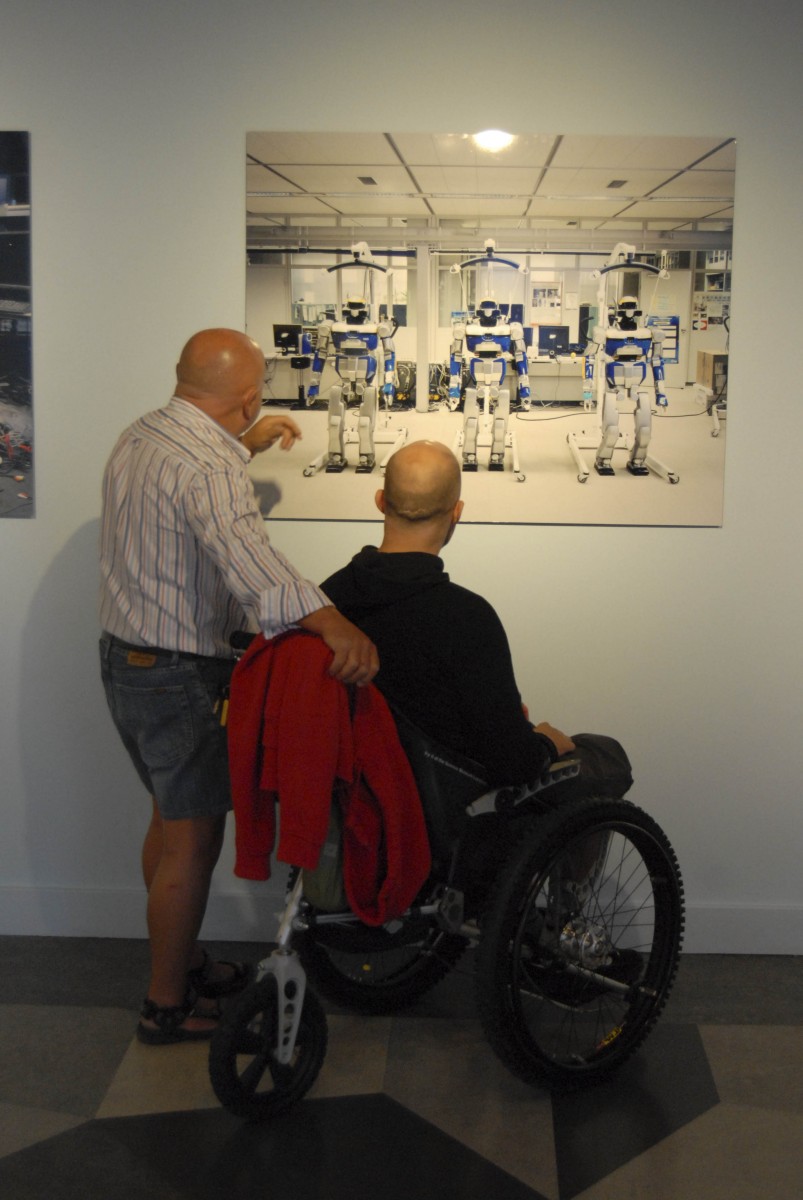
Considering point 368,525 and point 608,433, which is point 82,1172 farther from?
point 608,433

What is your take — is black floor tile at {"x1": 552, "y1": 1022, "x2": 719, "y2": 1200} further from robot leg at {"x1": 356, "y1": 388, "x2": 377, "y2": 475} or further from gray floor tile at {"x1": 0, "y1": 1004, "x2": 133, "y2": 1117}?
robot leg at {"x1": 356, "y1": 388, "x2": 377, "y2": 475}

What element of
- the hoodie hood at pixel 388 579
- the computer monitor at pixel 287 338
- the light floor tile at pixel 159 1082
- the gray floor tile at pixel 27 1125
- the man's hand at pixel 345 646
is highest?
the computer monitor at pixel 287 338

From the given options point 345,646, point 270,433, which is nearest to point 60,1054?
point 345,646

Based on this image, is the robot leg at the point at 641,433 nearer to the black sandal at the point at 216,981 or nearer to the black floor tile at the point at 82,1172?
the black sandal at the point at 216,981

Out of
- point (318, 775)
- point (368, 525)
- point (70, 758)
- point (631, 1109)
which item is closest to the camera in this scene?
point (318, 775)

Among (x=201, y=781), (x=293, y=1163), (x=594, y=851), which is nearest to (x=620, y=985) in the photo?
(x=594, y=851)

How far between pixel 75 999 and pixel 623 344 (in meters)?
2.09

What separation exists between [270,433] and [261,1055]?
4.74 feet

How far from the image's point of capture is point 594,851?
8.06 ft

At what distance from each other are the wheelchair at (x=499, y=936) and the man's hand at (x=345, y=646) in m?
0.19

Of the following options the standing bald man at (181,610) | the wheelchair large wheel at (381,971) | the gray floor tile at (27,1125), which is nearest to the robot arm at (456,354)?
Answer: the standing bald man at (181,610)

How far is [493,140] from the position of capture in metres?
2.91

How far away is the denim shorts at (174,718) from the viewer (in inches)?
96.6

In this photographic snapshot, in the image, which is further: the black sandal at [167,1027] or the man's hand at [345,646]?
the black sandal at [167,1027]
